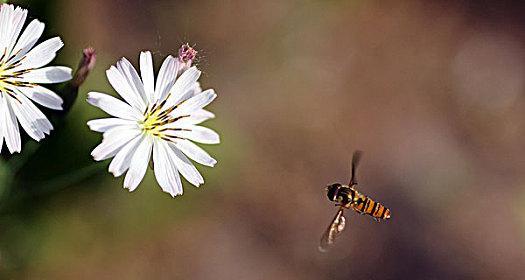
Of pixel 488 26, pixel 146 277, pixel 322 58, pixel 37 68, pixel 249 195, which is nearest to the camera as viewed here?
pixel 37 68

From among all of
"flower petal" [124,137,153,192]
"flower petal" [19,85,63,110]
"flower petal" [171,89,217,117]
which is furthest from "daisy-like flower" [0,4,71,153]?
"flower petal" [171,89,217,117]

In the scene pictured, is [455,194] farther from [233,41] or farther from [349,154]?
[233,41]

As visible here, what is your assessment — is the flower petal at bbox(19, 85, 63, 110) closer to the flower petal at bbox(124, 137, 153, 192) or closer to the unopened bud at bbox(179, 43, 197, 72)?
the flower petal at bbox(124, 137, 153, 192)

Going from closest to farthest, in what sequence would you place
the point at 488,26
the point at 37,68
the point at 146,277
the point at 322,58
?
the point at 37,68 → the point at 146,277 → the point at 322,58 → the point at 488,26

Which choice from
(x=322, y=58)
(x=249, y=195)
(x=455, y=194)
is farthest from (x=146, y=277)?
(x=455, y=194)

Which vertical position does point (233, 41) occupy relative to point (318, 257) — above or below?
above

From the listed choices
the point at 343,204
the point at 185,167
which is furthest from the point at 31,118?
the point at 343,204
